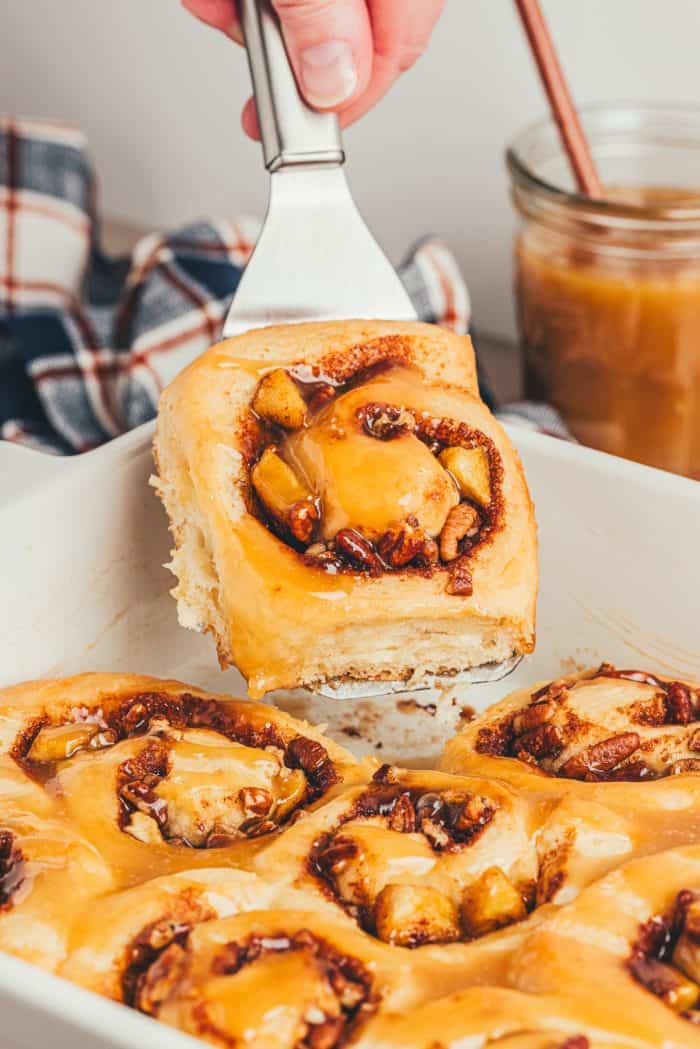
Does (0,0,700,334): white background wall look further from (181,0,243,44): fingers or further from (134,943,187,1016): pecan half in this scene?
(134,943,187,1016): pecan half

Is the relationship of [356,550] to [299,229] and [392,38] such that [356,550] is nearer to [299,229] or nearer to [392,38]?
[299,229]

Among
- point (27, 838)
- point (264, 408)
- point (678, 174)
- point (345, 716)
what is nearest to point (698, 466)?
point (678, 174)

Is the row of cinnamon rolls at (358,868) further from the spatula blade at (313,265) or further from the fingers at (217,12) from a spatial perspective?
the fingers at (217,12)

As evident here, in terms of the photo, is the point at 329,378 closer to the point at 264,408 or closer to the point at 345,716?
the point at 264,408

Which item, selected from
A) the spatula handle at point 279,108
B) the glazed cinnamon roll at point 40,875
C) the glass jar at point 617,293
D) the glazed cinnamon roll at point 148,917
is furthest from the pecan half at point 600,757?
the glass jar at point 617,293

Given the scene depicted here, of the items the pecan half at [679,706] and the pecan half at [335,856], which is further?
the pecan half at [679,706]

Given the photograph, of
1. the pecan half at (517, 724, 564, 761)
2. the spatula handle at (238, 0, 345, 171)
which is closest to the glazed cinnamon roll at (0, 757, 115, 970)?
the pecan half at (517, 724, 564, 761)

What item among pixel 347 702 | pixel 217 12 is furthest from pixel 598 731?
pixel 217 12
